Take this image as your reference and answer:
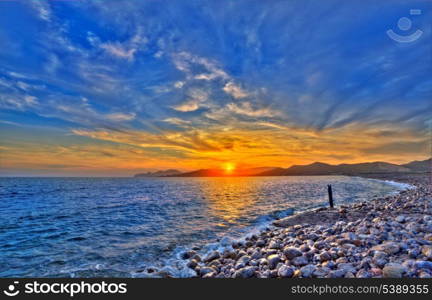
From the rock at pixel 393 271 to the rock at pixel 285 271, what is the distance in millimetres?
2044

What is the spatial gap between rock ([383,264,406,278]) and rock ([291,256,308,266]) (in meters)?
1.91

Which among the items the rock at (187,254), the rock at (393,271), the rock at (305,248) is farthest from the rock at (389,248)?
the rock at (187,254)

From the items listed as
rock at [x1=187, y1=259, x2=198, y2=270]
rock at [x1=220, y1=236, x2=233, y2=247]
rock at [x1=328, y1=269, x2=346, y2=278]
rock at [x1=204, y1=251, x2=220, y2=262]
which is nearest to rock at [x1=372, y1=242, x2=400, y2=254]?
rock at [x1=328, y1=269, x2=346, y2=278]

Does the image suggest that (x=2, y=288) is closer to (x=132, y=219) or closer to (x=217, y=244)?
(x=217, y=244)

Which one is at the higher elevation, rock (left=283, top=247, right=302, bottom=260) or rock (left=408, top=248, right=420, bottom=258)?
rock (left=408, top=248, right=420, bottom=258)

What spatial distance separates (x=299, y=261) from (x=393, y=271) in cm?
221

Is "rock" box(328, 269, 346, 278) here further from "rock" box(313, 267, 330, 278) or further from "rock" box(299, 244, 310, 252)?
"rock" box(299, 244, 310, 252)

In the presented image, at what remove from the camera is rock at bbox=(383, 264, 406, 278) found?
4828 mm

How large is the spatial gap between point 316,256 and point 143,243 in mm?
8289

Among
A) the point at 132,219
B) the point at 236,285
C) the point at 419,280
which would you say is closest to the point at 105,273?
the point at 236,285

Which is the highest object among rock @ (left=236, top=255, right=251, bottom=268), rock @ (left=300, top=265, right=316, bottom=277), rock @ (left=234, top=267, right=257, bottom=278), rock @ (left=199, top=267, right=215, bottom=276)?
rock @ (left=300, top=265, right=316, bottom=277)

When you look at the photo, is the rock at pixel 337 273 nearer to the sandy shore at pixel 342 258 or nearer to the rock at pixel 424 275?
the sandy shore at pixel 342 258

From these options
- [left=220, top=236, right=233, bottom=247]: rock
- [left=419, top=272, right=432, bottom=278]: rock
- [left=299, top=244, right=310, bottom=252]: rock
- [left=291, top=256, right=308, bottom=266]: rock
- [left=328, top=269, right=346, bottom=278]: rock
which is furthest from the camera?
[left=220, top=236, right=233, bottom=247]: rock

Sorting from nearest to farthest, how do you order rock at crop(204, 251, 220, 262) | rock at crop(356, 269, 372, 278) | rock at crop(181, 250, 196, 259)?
rock at crop(356, 269, 372, 278) → rock at crop(204, 251, 220, 262) → rock at crop(181, 250, 196, 259)
